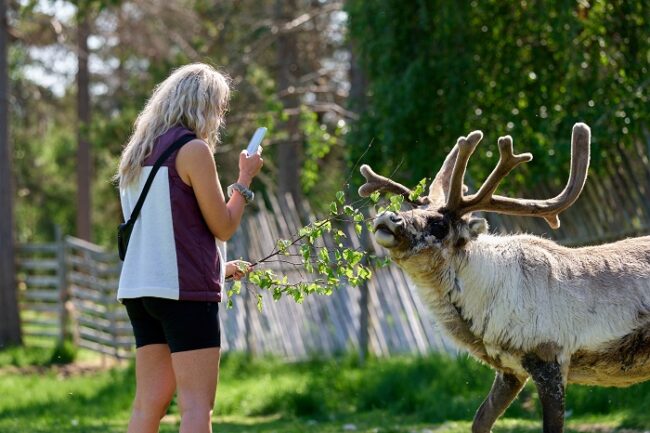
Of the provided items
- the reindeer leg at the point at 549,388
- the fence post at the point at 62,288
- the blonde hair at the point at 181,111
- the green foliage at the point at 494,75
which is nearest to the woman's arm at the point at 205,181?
the blonde hair at the point at 181,111

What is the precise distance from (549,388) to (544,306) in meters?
0.43

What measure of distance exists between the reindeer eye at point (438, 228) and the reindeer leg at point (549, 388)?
2.50 feet

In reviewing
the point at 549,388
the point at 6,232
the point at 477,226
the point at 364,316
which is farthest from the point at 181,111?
the point at 6,232

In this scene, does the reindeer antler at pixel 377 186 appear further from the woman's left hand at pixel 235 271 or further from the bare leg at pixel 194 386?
the bare leg at pixel 194 386

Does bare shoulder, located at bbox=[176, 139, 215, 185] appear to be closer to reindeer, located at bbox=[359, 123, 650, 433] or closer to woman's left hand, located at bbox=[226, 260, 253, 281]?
woman's left hand, located at bbox=[226, 260, 253, 281]

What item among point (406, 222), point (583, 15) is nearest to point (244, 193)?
point (406, 222)

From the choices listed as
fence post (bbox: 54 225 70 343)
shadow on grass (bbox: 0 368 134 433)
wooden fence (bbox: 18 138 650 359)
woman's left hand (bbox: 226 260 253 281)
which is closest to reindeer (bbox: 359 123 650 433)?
woman's left hand (bbox: 226 260 253 281)

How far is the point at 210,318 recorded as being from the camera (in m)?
4.62

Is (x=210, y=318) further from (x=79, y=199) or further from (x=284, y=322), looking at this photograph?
(x=79, y=199)

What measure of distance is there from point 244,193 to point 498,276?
157 cm

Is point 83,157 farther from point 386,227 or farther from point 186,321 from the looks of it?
point 186,321

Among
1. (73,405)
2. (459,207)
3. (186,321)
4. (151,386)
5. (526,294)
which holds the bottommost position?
(73,405)

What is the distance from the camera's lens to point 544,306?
18.0 feet

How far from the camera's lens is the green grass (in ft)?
27.5
